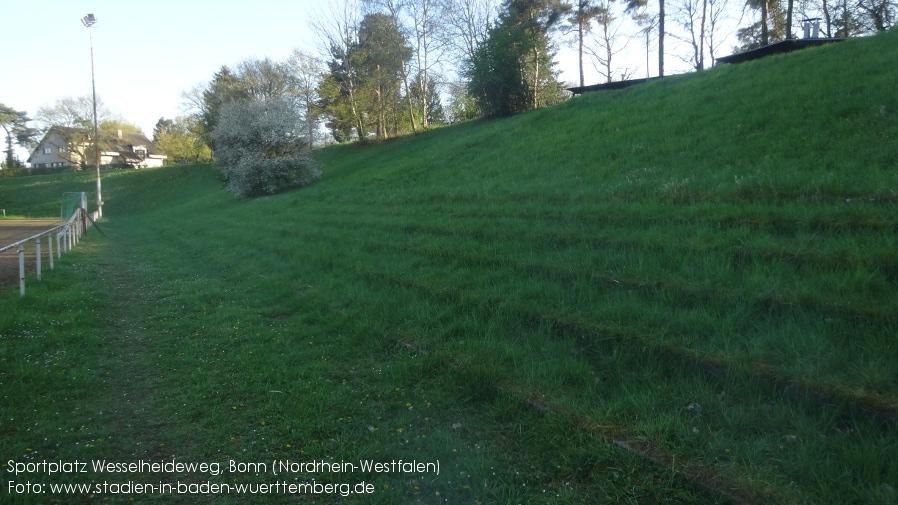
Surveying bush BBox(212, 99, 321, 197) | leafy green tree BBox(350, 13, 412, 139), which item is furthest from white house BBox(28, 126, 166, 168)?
bush BBox(212, 99, 321, 197)

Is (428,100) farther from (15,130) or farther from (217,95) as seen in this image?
(15,130)

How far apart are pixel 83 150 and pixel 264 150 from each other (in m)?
44.1

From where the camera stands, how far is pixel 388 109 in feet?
138

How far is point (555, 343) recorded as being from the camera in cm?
522

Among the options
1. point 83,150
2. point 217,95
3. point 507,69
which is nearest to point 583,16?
point 507,69

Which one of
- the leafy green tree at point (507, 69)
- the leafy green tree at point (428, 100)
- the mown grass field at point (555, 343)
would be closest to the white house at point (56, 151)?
the leafy green tree at point (428, 100)

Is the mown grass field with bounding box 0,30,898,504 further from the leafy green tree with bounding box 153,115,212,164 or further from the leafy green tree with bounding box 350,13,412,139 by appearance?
the leafy green tree with bounding box 153,115,212,164

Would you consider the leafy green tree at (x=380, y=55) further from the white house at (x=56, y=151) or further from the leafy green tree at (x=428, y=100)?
the white house at (x=56, y=151)

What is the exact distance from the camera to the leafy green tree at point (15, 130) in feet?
201

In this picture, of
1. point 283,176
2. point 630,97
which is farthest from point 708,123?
point 283,176

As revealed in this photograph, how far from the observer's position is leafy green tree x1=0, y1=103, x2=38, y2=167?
61312 mm

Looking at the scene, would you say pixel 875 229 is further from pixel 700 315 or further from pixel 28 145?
pixel 28 145

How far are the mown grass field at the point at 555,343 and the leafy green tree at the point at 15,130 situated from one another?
2589 inches

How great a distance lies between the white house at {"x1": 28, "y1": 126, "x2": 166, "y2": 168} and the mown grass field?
59.7m
